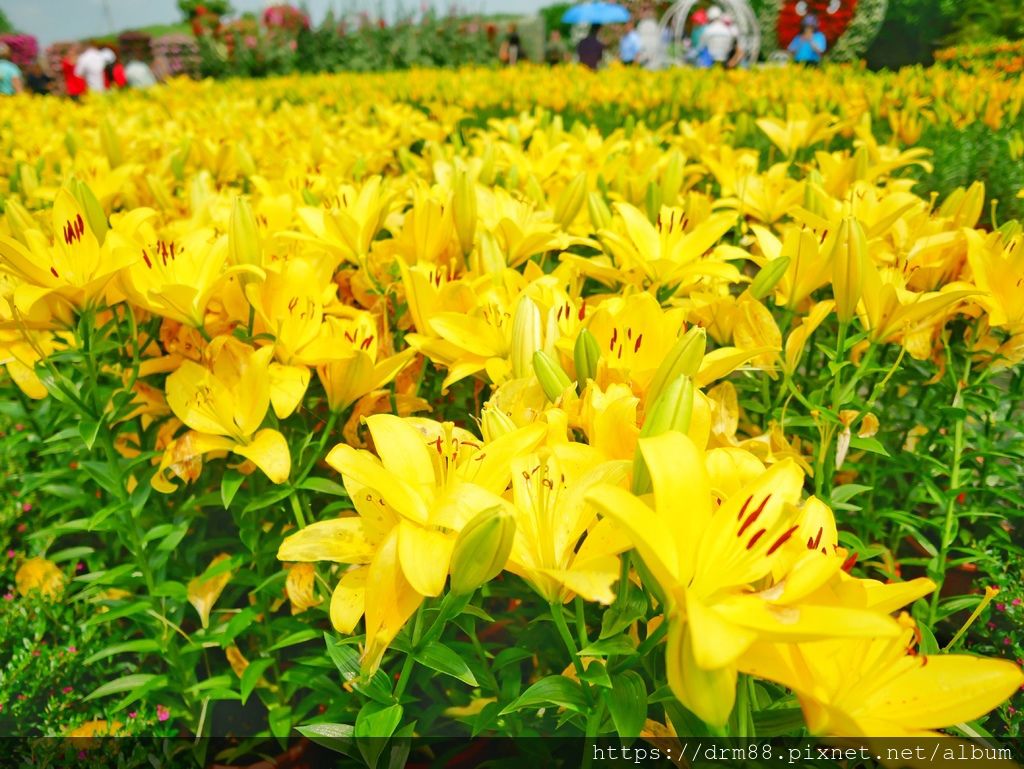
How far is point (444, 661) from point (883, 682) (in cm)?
44

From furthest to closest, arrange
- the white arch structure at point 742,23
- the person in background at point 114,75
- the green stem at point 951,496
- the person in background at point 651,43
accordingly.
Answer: the white arch structure at point 742,23, the person in background at point 651,43, the person in background at point 114,75, the green stem at point 951,496

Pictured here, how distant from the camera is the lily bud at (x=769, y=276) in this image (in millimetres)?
1093

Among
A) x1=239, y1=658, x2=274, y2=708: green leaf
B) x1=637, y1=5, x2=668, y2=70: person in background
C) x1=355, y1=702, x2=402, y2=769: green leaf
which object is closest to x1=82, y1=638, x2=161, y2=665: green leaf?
x1=239, y1=658, x2=274, y2=708: green leaf

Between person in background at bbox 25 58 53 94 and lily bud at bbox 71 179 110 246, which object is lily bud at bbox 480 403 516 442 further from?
person in background at bbox 25 58 53 94

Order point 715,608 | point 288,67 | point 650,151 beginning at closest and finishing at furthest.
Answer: point 715,608
point 650,151
point 288,67

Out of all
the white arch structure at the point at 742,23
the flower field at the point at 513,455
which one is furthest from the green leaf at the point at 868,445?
the white arch structure at the point at 742,23

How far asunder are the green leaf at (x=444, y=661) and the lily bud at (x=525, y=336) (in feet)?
1.12

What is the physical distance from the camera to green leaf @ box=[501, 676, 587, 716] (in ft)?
2.39

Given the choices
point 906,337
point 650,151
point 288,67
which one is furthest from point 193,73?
point 906,337

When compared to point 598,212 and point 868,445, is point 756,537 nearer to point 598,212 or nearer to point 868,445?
point 868,445

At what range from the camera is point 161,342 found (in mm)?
1228

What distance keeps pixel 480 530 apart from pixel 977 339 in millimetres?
953

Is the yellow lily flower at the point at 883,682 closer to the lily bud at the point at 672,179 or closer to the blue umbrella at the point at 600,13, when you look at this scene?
the lily bud at the point at 672,179

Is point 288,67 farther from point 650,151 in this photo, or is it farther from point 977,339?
point 977,339
